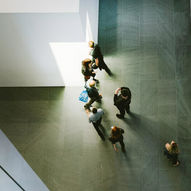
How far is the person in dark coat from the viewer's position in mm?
6795

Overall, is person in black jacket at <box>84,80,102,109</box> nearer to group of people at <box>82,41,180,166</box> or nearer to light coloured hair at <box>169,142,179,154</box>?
group of people at <box>82,41,180,166</box>

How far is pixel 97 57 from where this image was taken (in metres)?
7.02

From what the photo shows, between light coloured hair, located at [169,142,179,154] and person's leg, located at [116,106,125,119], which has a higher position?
person's leg, located at [116,106,125,119]

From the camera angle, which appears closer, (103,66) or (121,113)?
(121,113)

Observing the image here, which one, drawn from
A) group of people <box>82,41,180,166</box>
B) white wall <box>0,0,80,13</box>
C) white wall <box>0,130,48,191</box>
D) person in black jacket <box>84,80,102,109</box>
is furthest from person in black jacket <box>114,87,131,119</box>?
white wall <box>0,130,48,191</box>

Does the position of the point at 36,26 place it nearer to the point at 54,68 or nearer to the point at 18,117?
the point at 54,68

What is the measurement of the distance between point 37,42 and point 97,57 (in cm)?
175

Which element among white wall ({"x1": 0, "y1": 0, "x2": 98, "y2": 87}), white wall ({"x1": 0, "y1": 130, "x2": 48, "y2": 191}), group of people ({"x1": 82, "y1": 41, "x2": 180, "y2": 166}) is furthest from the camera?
group of people ({"x1": 82, "y1": 41, "x2": 180, "y2": 166})

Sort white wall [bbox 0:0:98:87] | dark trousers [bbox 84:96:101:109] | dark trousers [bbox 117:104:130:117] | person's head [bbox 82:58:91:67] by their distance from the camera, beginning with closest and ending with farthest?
white wall [bbox 0:0:98:87], person's head [bbox 82:58:91:67], dark trousers [bbox 117:104:130:117], dark trousers [bbox 84:96:101:109]

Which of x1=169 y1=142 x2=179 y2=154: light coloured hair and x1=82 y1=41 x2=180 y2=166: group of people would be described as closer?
x1=169 y1=142 x2=179 y2=154: light coloured hair

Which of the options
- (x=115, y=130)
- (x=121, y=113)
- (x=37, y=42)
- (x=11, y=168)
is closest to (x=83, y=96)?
(x=121, y=113)

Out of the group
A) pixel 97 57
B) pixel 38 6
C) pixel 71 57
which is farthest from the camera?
pixel 97 57

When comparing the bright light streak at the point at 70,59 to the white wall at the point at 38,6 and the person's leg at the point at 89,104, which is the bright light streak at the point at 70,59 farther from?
the white wall at the point at 38,6

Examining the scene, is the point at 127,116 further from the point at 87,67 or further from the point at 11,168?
the point at 11,168
